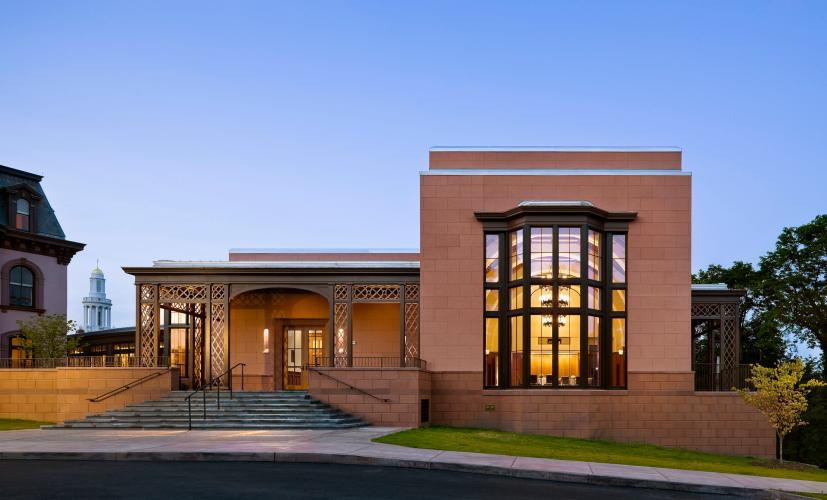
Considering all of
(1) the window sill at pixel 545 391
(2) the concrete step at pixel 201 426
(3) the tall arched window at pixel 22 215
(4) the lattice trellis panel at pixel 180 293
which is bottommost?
(2) the concrete step at pixel 201 426

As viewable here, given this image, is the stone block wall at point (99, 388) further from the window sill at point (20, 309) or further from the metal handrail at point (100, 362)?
the window sill at point (20, 309)

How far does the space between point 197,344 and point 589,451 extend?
1611 cm

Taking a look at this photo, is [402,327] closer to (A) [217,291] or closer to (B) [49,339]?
(A) [217,291]

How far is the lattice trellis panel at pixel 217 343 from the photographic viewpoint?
30266 mm

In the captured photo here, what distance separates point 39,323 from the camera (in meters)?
35.9

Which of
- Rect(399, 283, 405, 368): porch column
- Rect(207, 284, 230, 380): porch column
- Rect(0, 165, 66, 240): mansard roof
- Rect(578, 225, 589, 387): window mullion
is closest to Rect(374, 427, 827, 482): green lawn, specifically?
Rect(578, 225, 589, 387): window mullion

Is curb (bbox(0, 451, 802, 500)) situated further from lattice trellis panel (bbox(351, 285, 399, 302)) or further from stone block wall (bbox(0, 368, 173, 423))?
lattice trellis panel (bbox(351, 285, 399, 302))

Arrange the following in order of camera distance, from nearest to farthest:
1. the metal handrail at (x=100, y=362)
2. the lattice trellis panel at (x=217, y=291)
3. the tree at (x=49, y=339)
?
the metal handrail at (x=100, y=362) < the lattice trellis panel at (x=217, y=291) < the tree at (x=49, y=339)

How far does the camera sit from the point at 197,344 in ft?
107

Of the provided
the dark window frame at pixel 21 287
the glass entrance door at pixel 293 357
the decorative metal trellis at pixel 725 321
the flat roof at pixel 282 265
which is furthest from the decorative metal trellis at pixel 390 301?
the dark window frame at pixel 21 287

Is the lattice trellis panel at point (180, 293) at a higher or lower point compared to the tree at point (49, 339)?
higher

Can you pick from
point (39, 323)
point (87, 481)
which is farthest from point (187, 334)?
point (87, 481)

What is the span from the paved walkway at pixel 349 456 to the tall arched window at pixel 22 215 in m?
22.1

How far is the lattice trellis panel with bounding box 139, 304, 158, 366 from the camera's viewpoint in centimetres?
2939
